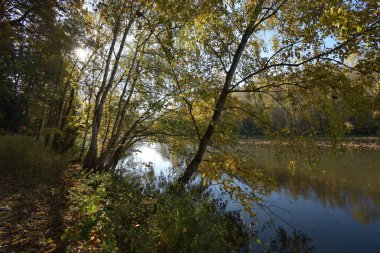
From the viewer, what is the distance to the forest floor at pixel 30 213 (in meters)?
4.06

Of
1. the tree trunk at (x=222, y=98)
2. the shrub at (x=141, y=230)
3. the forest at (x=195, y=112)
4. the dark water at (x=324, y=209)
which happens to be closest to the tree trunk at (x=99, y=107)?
the forest at (x=195, y=112)

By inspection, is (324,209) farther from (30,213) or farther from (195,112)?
(30,213)

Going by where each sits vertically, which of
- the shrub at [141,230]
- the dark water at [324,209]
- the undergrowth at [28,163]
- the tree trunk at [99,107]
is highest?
the tree trunk at [99,107]

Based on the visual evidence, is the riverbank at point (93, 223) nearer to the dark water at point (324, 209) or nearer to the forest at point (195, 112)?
the forest at point (195, 112)

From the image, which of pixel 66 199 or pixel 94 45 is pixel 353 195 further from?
pixel 94 45

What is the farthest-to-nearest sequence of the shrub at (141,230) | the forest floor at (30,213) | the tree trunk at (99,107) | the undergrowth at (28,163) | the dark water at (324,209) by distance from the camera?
the tree trunk at (99,107)
the undergrowth at (28,163)
the dark water at (324,209)
the shrub at (141,230)
the forest floor at (30,213)

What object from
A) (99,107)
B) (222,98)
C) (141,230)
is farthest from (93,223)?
(99,107)

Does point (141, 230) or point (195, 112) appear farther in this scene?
point (195, 112)

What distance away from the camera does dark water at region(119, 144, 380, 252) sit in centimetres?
754

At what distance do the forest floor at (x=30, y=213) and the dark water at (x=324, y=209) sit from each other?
14.2 feet

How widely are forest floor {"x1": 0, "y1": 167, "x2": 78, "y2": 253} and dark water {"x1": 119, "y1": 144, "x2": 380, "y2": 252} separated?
4.33 meters

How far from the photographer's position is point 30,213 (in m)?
5.20

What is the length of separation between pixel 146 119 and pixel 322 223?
7086 millimetres

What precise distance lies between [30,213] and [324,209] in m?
9.84
